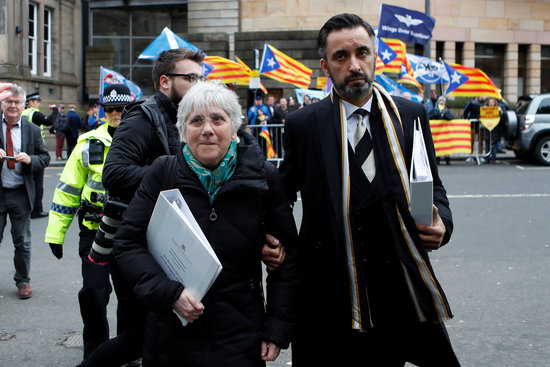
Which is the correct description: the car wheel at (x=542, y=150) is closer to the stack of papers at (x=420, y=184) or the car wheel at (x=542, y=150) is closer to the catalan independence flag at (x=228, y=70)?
the catalan independence flag at (x=228, y=70)

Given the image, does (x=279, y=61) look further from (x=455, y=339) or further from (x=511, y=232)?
(x=455, y=339)

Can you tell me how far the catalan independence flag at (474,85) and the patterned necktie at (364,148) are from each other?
15.3 m

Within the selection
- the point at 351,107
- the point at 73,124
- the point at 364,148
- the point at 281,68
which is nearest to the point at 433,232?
the point at 364,148

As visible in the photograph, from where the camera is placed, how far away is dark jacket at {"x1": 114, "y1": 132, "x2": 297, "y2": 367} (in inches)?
100

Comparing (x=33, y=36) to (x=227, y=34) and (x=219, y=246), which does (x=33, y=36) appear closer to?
(x=227, y=34)

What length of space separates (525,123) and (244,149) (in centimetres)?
1553

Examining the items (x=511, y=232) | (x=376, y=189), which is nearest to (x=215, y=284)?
(x=376, y=189)

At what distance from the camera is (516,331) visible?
15.7 ft

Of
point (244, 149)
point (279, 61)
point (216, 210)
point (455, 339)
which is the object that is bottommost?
point (455, 339)

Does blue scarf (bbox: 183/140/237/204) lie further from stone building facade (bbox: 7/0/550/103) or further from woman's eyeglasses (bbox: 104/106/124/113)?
stone building facade (bbox: 7/0/550/103)

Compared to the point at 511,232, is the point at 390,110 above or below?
above

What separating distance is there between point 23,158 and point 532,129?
13.9 metres

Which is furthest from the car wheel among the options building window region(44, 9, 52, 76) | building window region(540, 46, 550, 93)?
building window region(44, 9, 52, 76)

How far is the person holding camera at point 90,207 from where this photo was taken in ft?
13.2
